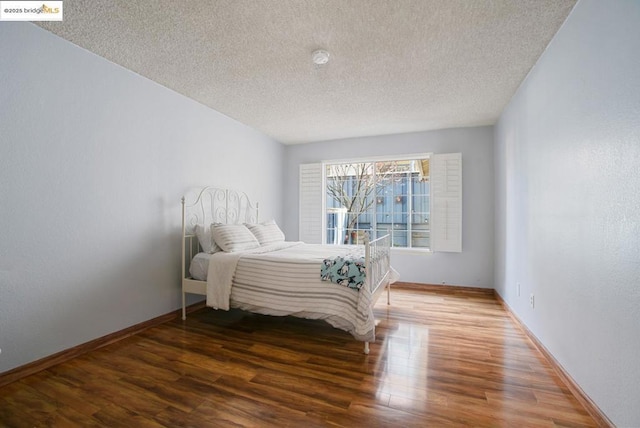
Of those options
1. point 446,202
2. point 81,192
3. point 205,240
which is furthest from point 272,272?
point 446,202

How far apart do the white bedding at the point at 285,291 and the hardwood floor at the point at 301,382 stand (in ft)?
0.86

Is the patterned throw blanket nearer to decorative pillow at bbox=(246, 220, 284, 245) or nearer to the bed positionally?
the bed

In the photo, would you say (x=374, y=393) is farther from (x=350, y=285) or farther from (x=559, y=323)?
(x=559, y=323)

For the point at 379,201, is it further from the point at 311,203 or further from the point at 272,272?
the point at 272,272

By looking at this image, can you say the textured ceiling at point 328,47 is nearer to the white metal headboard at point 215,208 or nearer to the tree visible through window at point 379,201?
the white metal headboard at point 215,208

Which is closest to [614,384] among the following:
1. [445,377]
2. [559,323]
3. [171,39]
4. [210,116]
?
[559,323]

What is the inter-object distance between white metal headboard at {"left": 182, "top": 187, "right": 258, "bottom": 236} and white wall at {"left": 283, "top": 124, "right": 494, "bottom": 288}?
2.32m

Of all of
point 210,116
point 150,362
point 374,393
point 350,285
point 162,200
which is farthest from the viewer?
point 210,116

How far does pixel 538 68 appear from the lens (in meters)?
2.43

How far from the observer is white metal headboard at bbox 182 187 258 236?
10.9 feet

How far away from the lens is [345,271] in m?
2.39

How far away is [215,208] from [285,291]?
1720mm

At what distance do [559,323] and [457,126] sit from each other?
10.0 ft

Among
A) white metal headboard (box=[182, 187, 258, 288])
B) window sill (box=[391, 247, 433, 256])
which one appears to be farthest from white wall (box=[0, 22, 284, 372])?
window sill (box=[391, 247, 433, 256])
